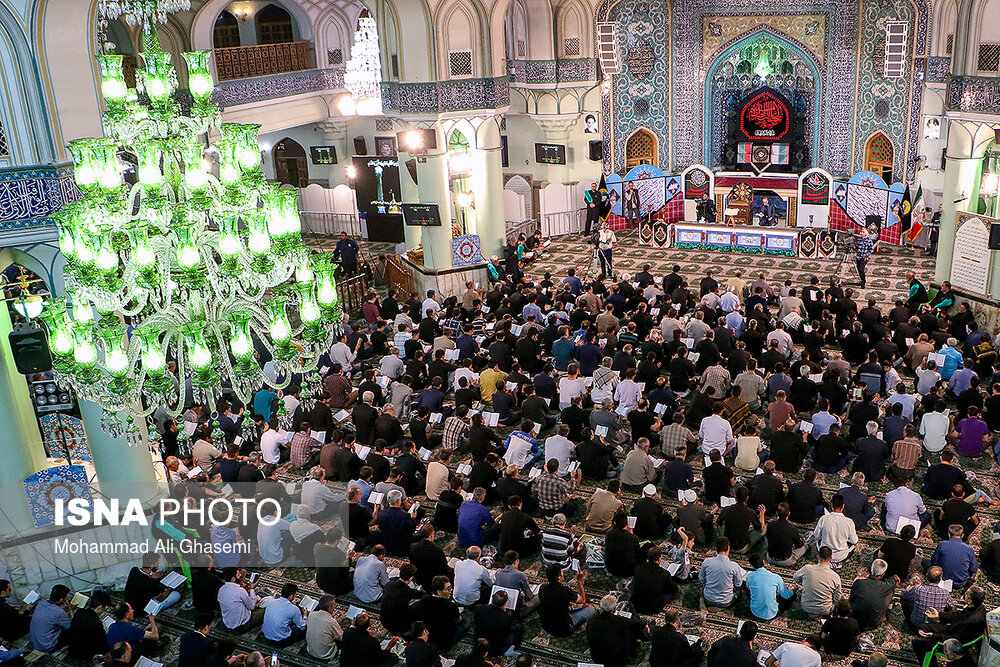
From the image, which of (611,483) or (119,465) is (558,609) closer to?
(611,483)

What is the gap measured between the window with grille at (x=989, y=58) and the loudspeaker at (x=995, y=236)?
1852mm

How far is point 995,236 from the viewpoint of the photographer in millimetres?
12336

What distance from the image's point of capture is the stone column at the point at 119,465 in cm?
854

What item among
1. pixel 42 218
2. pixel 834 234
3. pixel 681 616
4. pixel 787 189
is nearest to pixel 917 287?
pixel 834 234

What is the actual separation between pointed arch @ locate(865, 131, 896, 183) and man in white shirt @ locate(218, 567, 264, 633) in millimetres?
14340

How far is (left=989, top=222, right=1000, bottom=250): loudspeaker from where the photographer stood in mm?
12312

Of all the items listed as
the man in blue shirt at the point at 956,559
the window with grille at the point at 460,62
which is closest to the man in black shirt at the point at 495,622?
the man in blue shirt at the point at 956,559

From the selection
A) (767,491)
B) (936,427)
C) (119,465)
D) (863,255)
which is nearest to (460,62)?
(863,255)

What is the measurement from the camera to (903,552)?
725cm

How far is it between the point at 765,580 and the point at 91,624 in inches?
182

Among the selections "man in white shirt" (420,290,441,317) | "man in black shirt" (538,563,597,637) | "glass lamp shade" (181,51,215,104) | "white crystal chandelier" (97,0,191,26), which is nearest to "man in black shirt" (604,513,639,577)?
"man in black shirt" (538,563,597,637)

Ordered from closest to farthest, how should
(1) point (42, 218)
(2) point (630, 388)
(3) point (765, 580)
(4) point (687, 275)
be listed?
(3) point (765, 580) → (1) point (42, 218) → (2) point (630, 388) → (4) point (687, 275)

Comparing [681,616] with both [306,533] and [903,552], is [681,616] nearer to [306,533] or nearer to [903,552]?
[903,552]

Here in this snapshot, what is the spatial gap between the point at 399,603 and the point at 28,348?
3314 mm
